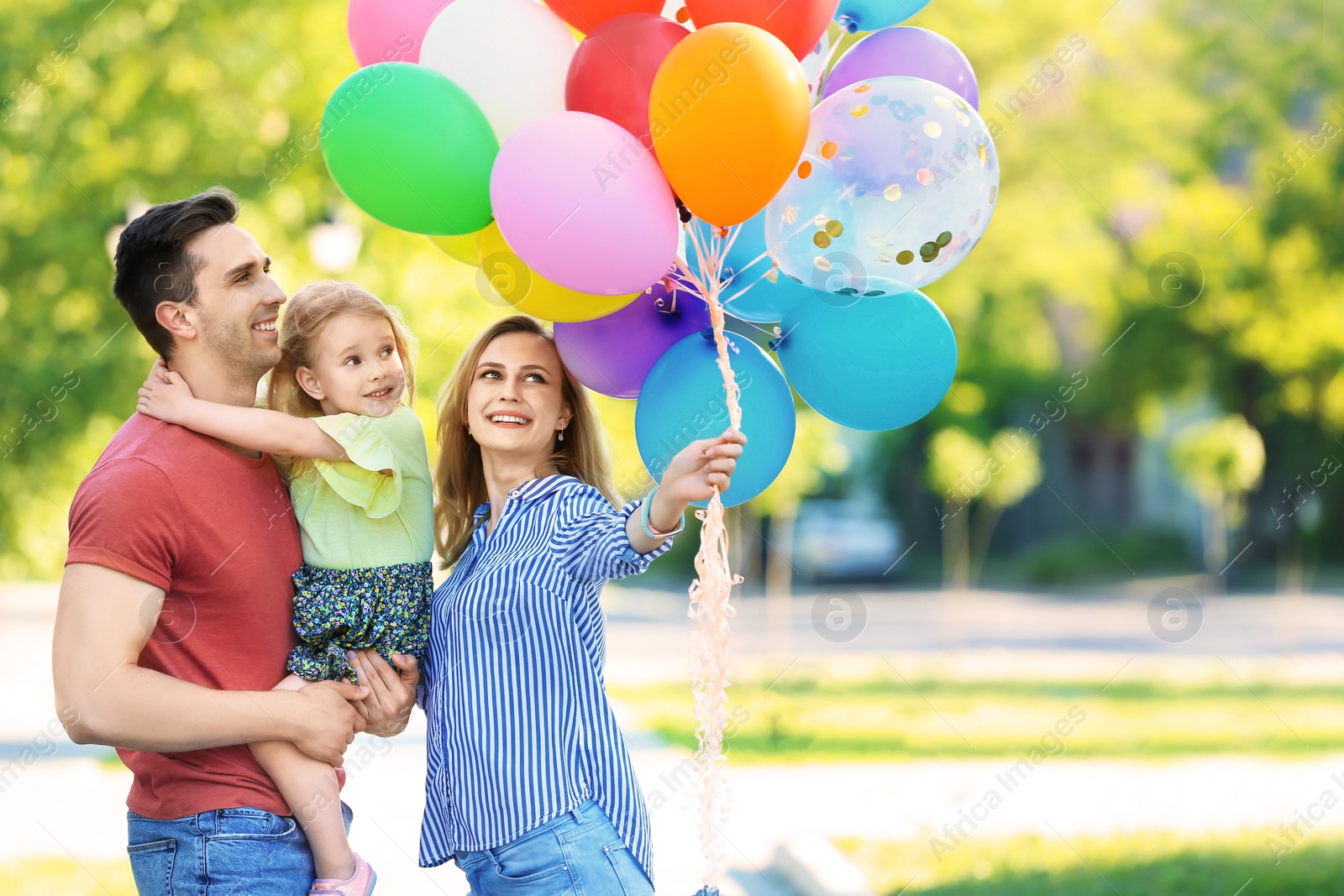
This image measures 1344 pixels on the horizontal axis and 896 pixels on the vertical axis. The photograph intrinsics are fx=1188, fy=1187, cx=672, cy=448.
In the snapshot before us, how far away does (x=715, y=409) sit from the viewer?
8.32ft

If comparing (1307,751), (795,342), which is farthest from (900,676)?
(795,342)

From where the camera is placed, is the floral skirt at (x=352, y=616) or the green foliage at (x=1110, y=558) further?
the green foliage at (x=1110, y=558)

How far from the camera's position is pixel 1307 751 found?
7.64 metres

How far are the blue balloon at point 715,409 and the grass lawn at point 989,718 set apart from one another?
5.17 meters

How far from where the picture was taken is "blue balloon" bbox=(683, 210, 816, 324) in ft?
8.94

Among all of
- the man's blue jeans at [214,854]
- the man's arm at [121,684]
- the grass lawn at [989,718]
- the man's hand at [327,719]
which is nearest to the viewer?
the man's arm at [121,684]

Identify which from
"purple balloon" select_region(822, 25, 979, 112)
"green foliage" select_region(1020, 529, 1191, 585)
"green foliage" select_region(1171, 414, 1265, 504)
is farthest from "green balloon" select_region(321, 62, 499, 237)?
"green foliage" select_region(1020, 529, 1191, 585)

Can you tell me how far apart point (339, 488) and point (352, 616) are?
281 mm

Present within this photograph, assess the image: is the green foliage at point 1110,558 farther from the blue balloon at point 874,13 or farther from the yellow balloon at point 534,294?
the yellow balloon at point 534,294

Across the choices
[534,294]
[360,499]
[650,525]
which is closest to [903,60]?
[534,294]

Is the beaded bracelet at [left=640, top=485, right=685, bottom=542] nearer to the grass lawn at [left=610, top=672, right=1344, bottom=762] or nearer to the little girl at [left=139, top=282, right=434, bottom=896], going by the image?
the little girl at [left=139, top=282, right=434, bottom=896]

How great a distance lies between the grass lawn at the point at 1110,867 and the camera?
16.0 ft

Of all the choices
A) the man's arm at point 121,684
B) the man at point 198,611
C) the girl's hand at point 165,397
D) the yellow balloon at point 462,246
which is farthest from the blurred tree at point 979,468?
the man's arm at point 121,684

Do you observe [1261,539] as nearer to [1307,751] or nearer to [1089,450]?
[1089,450]
